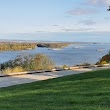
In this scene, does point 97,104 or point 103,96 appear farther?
point 103,96

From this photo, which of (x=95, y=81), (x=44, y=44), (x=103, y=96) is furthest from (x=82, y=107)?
(x=44, y=44)

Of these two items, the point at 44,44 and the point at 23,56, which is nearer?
the point at 23,56

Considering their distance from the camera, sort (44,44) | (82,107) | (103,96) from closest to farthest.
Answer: (82,107), (103,96), (44,44)

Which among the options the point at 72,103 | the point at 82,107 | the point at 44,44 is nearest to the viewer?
the point at 82,107

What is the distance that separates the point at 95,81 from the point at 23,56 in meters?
15.0

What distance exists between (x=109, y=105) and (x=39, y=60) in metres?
19.3

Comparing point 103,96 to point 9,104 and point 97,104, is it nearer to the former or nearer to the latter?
point 97,104

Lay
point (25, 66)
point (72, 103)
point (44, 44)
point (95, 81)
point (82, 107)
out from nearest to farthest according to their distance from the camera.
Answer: point (82, 107)
point (72, 103)
point (95, 81)
point (25, 66)
point (44, 44)

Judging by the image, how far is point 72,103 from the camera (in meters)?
8.55

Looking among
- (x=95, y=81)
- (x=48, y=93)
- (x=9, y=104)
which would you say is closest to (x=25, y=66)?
(x=95, y=81)

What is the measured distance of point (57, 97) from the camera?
9570mm

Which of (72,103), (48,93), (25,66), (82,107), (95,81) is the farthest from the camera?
(25,66)

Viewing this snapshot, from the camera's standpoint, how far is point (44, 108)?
795 cm

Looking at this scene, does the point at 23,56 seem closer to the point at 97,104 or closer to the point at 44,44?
the point at 97,104
